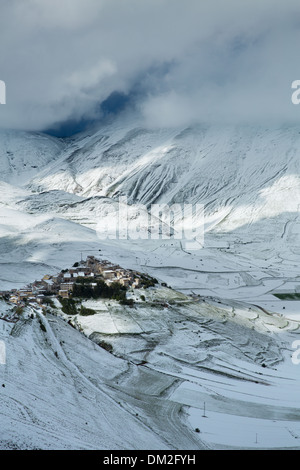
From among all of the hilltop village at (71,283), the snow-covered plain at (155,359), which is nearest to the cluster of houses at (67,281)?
the hilltop village at (71,283)

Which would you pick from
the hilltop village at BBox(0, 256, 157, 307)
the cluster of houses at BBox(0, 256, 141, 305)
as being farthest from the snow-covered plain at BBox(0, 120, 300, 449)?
the cluster of houses at BBox(0, 256, 141, 305)

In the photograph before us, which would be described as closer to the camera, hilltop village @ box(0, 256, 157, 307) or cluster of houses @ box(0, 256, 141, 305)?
hilltop village @ box(0, 256, 157, 307)

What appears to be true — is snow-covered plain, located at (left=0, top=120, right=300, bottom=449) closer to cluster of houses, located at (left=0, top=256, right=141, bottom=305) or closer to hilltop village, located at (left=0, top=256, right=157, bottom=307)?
hilltop village, located at (left=0, top=256, right=157, bottom=307)

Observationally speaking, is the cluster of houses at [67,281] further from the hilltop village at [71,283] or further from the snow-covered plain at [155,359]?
the snow-covered plain at [155,359]

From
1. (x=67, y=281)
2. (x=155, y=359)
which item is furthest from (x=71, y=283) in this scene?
(x=155, y=359)

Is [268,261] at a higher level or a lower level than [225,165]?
lower
